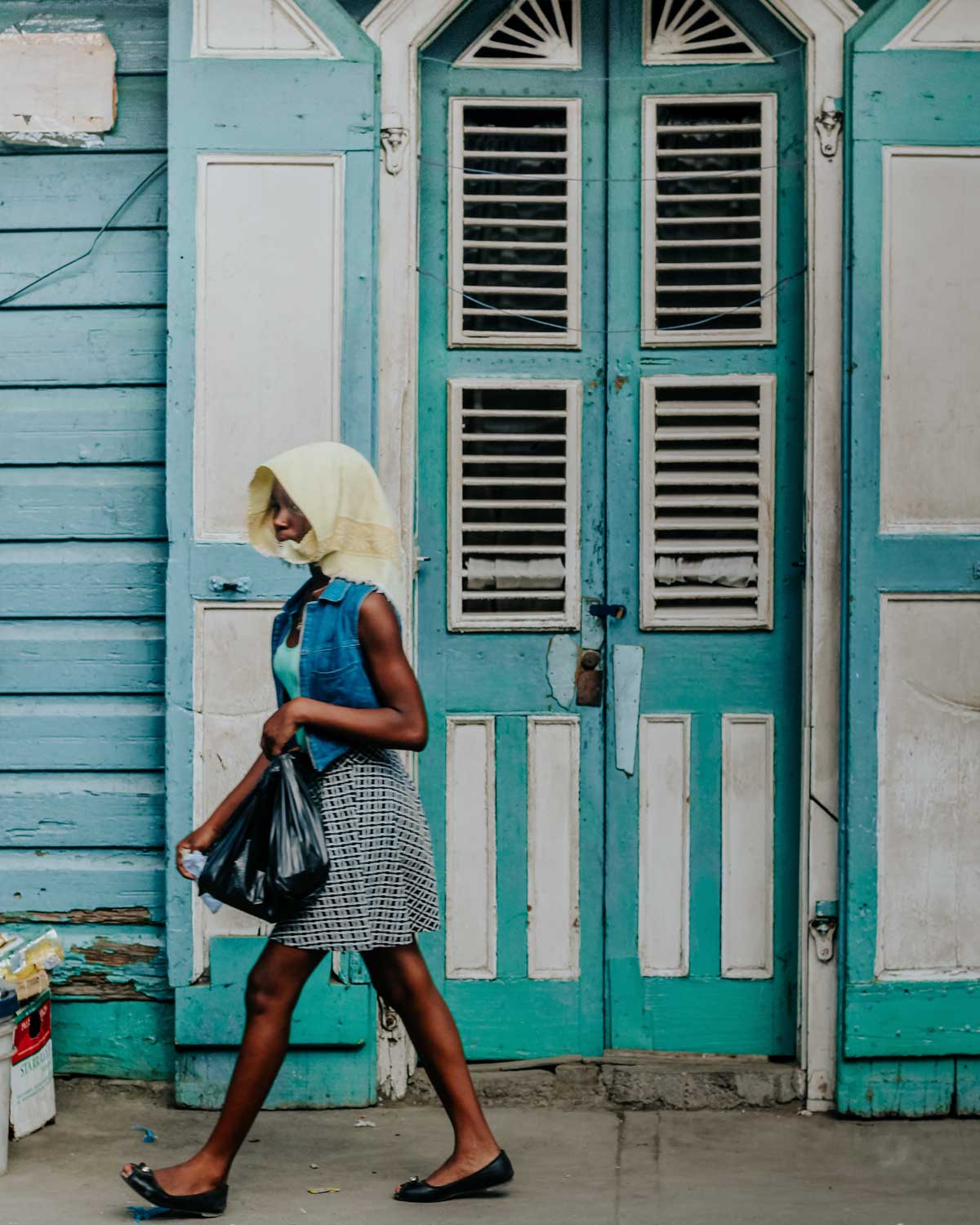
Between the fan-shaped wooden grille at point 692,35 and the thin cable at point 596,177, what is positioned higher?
the fan-shaped wooden grille at point 692,35

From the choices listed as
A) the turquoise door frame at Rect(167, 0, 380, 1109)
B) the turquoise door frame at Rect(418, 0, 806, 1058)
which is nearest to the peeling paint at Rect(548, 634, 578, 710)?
the turquoise door frame at Rect(418, 0, 806, 1058)

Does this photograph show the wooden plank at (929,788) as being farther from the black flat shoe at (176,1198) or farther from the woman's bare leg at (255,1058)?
the black flat shoe at (176,1198)

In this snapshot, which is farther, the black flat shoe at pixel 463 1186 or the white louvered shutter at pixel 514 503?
the white louvered shutter at pixel 514 503

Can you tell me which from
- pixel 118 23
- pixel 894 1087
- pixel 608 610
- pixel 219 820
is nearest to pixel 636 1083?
pixel 894 1087

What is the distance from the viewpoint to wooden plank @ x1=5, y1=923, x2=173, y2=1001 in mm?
4969

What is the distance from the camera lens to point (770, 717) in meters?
4.91

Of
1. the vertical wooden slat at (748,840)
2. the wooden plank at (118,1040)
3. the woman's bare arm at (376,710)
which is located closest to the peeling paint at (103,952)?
the wooden plank at (118,1040)

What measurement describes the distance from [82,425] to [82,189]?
28.9 inches

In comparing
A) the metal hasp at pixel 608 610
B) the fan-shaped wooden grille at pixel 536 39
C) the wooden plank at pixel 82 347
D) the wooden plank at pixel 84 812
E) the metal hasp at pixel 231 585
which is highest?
the fan-shaped wooden grille at pixel 536 39

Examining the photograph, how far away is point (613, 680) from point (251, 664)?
1.12 meters

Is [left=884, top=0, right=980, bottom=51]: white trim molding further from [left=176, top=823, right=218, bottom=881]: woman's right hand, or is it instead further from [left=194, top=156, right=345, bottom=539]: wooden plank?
[left=176, top=823, right=218, bottom=881]: woman's right hand

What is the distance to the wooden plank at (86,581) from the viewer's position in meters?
4.95

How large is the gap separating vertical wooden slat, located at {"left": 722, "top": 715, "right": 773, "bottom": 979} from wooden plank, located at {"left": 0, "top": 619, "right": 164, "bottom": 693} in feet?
5.93

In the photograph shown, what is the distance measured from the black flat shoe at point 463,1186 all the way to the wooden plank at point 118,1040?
1.21m
